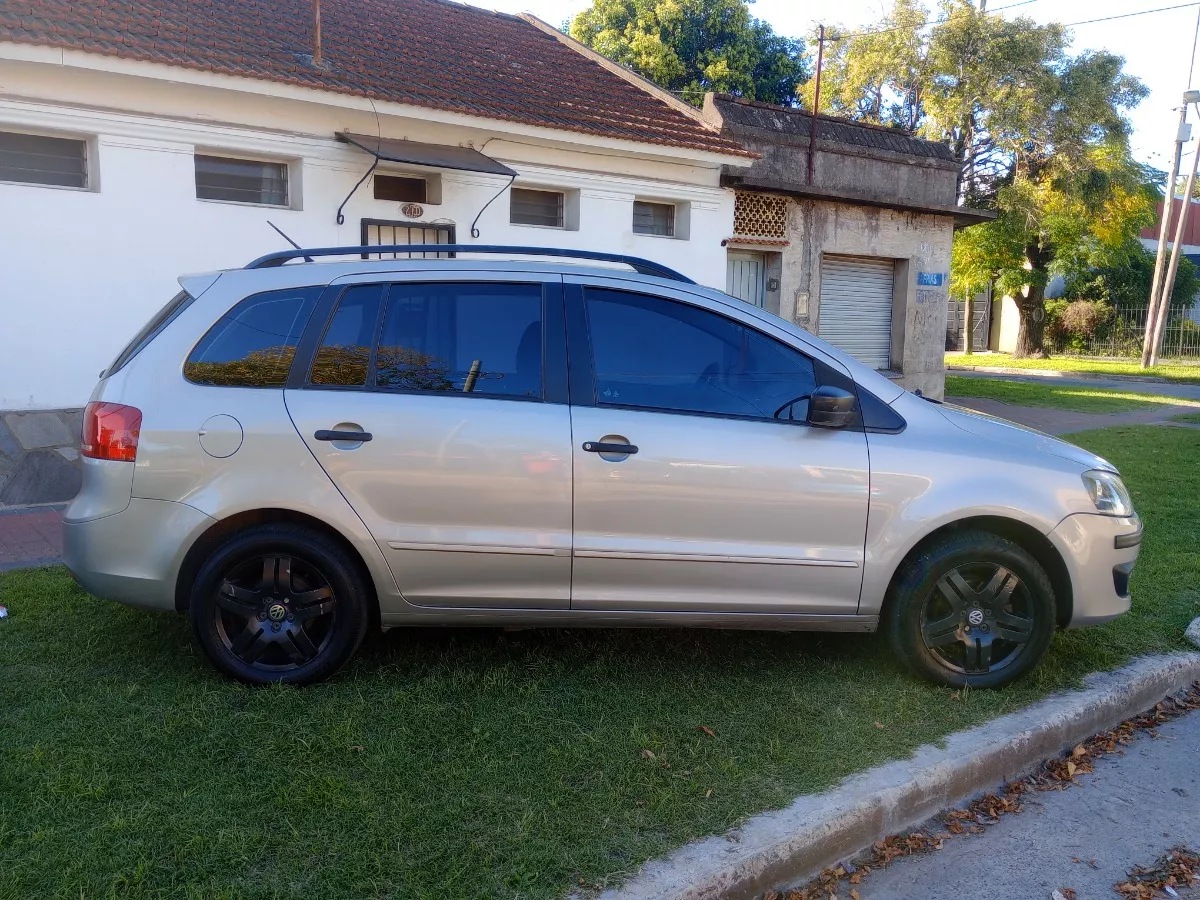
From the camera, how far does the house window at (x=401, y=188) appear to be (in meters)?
10.0

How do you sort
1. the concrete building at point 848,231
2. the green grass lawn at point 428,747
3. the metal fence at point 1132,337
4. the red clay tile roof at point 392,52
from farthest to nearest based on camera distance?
the metal fence at point 1132,337
the concrete building at point 848,231
the red clay tile roof at point 392,52
the green grass lawn at point 428,747

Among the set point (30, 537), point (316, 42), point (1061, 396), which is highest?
point (316, 42)

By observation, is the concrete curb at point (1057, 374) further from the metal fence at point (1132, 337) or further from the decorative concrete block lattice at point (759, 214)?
the decorative concrete block lattice at point (759, 214)

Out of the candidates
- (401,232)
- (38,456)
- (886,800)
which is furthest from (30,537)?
(886,800)

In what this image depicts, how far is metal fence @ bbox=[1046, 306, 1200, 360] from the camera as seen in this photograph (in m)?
31.5

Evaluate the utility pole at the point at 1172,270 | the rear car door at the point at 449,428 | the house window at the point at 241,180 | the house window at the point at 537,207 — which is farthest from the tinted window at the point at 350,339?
the utility pole at the point at 1172,270

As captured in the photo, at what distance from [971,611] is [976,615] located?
1.3 inches

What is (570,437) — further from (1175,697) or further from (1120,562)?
(1175,697)

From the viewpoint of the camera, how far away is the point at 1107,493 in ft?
14.0

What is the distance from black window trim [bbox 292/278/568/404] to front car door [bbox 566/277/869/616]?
0.22ft

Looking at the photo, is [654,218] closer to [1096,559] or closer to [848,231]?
[848,231]

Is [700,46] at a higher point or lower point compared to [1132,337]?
higher

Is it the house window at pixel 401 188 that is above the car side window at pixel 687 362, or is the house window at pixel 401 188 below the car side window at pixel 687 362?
above

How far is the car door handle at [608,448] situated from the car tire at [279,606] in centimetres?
108
